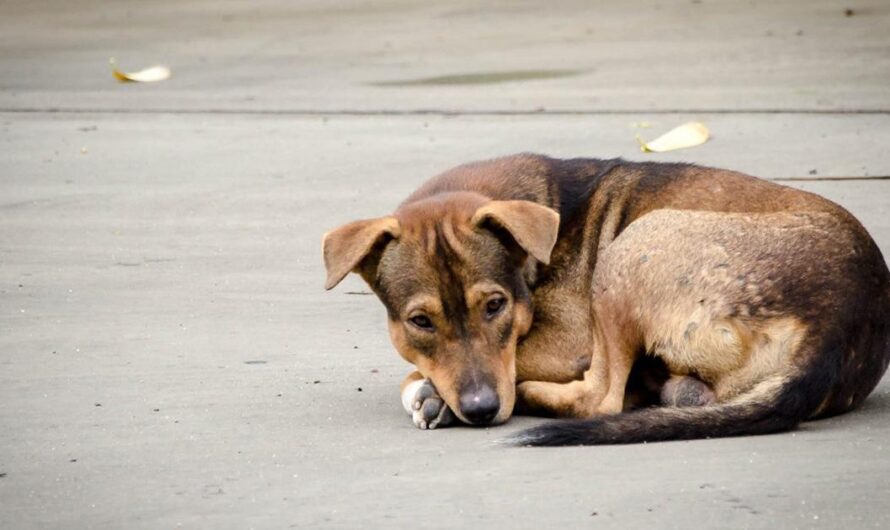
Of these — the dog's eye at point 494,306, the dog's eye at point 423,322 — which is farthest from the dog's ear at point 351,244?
the dog's eye at point 494,306

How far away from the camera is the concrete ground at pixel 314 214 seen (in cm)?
499

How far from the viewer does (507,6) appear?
1755 cm

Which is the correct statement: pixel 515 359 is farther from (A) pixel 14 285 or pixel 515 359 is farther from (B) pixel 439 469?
(A) pixel 14 285

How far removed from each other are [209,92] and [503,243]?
7942mm

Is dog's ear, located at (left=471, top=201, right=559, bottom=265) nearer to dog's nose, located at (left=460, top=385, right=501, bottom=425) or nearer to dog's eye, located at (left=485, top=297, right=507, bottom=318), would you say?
dog's eye, located at (left=485, top=297, right=507, bottom=318)

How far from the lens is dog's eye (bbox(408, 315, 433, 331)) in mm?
5980

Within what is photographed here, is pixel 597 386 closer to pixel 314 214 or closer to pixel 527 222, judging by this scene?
pixel 527 222

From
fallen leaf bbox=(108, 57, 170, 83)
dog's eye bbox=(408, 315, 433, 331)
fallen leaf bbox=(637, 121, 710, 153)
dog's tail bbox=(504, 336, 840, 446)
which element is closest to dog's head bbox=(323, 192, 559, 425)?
dog's eye bbox=(408, 315, 433, 331)

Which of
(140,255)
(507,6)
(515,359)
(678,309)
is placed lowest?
(507,6)

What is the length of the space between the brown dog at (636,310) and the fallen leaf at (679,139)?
4.12m

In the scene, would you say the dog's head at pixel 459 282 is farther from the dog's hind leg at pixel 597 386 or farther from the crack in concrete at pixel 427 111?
the crack in concrete at pixel 427 111

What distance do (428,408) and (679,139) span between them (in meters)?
5.33

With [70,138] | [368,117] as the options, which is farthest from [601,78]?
[70,138]

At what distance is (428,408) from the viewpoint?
5863 millimetres
